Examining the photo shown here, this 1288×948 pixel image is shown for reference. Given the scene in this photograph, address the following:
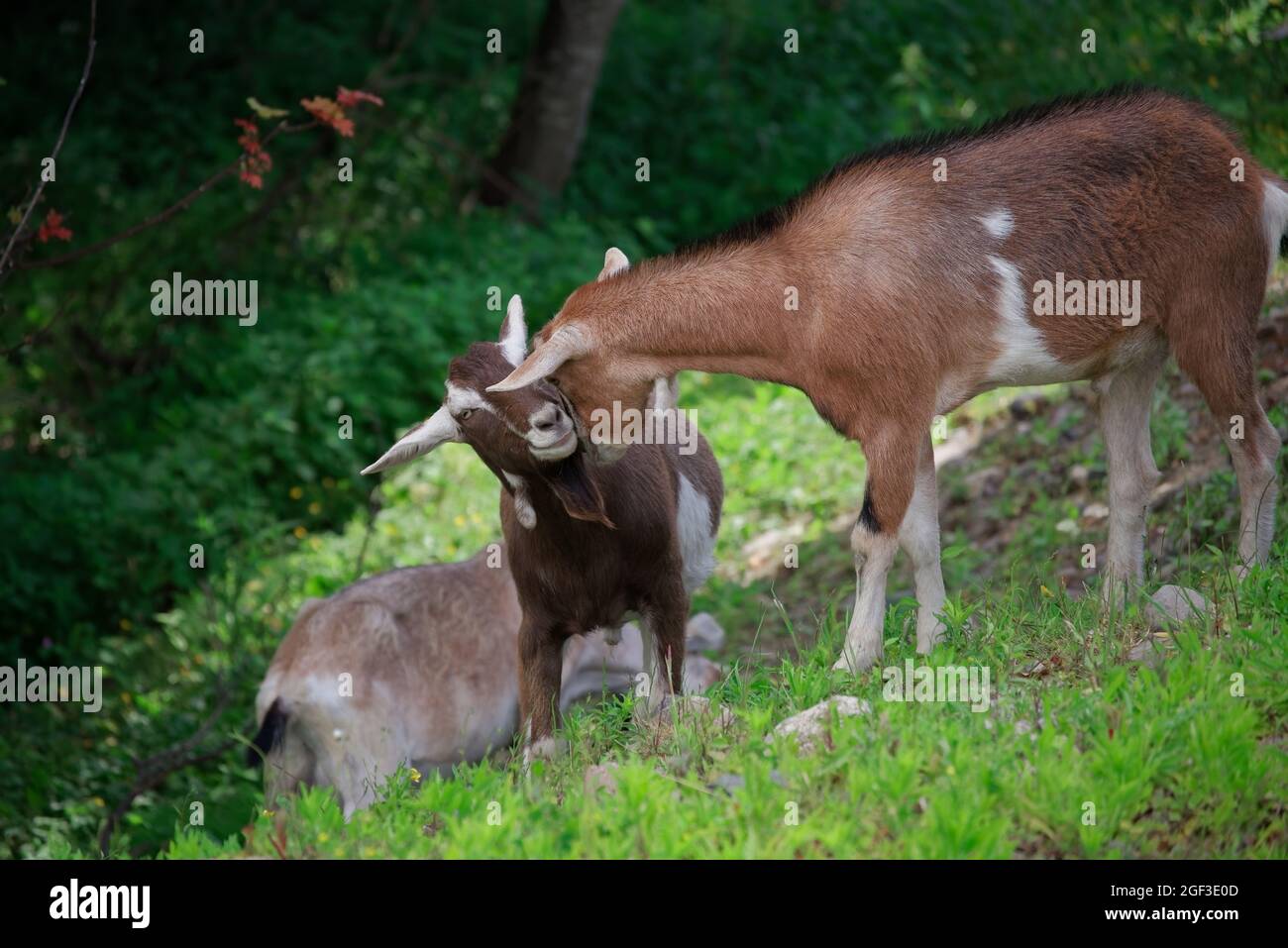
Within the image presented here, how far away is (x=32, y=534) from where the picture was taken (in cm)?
981

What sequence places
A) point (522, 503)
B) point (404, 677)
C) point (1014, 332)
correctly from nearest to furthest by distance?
point (1014, 332), point (522, 503), point (404, 677)

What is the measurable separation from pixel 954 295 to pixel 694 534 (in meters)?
1.68

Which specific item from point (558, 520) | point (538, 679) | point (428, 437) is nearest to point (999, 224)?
point (558, 520)

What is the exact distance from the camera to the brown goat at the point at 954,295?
17.9 ft

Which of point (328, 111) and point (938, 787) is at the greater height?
point (328, 111)

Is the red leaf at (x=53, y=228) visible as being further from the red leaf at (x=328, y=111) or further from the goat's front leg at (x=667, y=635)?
the goat's front leg at (x=667, y=635)

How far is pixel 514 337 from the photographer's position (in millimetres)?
5848

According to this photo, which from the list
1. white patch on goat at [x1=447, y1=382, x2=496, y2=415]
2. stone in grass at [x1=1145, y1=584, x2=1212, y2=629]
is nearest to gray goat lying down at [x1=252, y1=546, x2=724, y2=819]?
white patch on goat at [x1=447, y1=382, x2=496, y2=415]

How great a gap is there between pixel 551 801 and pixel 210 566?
5722 mm

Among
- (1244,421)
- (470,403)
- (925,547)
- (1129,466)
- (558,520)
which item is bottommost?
(925,547)

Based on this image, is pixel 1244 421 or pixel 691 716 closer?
pixel 691 716

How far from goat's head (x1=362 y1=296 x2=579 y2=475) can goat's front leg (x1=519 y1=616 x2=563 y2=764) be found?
2.42 feet

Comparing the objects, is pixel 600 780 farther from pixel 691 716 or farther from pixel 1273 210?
pixel 1273 210

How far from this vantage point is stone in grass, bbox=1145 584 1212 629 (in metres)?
5.39
